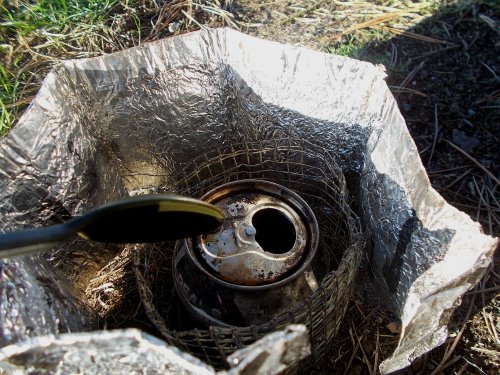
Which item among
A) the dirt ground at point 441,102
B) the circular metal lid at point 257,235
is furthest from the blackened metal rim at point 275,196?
the dirt ground at point 441,102

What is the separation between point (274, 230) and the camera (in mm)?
1116

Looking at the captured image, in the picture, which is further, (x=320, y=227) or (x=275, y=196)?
(x=320, y=227)

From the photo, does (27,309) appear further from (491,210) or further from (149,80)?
(491,210)

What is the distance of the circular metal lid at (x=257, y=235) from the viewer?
3.18 ft

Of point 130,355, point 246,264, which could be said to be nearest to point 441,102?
point 246,264

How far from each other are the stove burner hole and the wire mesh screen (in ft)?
0.26

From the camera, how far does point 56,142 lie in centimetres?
104

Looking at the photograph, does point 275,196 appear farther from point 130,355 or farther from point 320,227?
point 130,355

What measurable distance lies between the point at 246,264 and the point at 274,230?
0.53ft

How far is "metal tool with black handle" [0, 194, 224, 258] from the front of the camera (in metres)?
0.77

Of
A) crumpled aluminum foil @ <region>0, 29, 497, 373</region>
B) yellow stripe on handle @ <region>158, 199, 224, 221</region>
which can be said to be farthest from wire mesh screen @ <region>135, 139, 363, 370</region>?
yellow stripe on handle @ <region>158, 199, 224, 221</region>

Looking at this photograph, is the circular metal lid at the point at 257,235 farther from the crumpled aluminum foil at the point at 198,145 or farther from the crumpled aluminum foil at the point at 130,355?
the crumpled aluminum foil at the point at 130,355

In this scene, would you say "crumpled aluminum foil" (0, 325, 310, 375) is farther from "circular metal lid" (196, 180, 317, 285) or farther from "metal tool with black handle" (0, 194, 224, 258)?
"circular metal lid" (196, 180, 317, 285)

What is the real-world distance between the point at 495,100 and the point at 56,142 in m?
1.06
